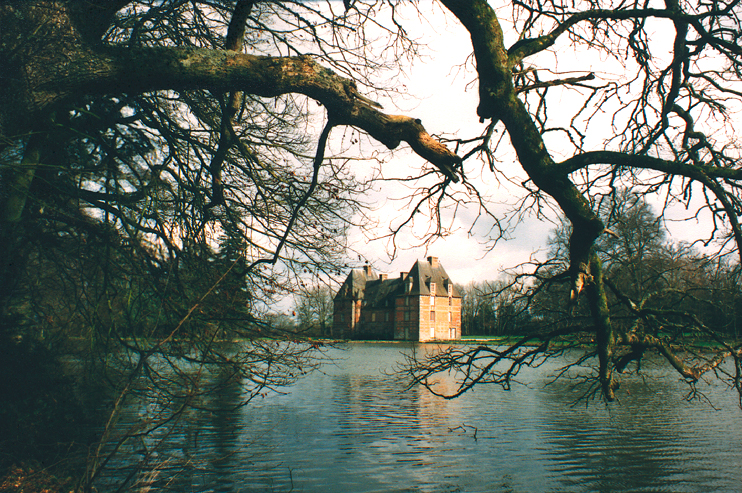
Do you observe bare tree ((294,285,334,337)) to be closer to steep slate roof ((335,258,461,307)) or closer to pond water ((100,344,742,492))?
pond water ((100,344,742,492))

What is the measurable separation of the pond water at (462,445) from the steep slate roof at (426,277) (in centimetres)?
3853

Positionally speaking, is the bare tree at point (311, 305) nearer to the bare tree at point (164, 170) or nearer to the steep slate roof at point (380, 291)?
the bare tree at point (164, 170)

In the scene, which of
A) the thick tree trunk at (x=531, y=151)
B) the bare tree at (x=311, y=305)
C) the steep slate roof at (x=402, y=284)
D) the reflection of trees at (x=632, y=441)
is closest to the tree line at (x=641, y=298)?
the thick tree trunk at (x=531, y=151)

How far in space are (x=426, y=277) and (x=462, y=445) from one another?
44.8 meters

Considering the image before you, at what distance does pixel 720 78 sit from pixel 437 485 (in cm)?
566

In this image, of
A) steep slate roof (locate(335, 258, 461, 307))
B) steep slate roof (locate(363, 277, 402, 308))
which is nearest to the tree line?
steep slate roof (locate(335, 258, 461, 307))

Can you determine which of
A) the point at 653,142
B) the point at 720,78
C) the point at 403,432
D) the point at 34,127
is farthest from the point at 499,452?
the point at 34,127

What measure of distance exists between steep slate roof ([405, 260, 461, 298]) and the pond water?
126ft

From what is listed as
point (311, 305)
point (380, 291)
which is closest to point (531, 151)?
point (311, 305)

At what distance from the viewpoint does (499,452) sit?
8242 millimetres

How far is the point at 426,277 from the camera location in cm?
5325

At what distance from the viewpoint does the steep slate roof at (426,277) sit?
52312mm

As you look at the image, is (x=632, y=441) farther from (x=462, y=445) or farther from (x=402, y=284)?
(x=402, y=284)

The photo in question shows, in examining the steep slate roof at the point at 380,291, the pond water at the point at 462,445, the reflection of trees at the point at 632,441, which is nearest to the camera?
the pond water at the point at 462,445
